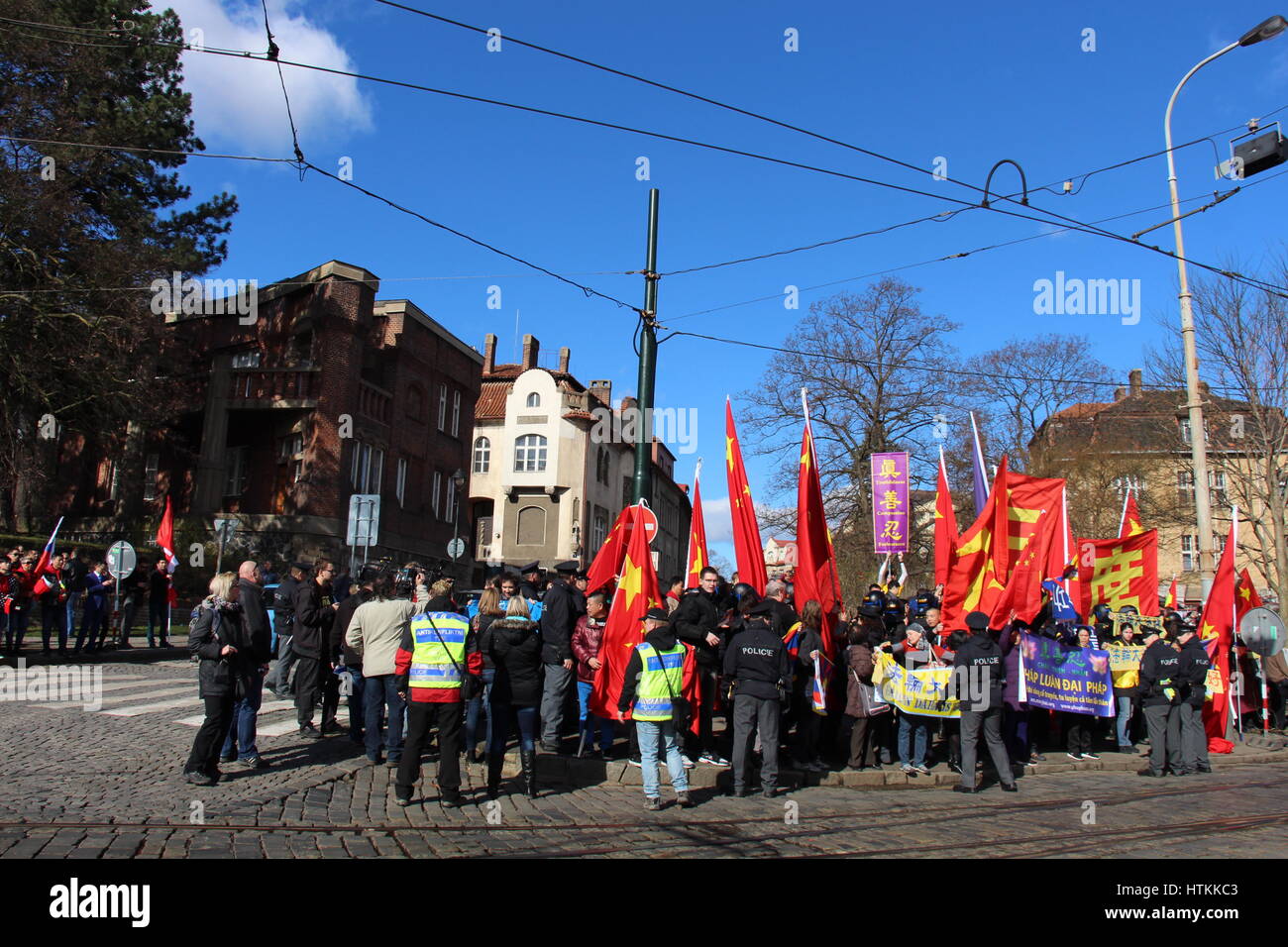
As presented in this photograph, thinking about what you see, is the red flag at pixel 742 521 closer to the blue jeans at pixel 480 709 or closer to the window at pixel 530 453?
the blue jeans at pixel 480 709

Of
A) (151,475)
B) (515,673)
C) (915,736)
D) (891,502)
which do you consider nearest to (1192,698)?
(915,736)

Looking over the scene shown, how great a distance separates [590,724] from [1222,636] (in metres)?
9.77

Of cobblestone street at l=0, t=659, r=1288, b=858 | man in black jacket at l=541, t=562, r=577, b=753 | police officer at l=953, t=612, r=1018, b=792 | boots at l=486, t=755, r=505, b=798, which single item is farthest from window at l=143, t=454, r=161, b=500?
police officer at l=953, t=612, r=1018, b=792

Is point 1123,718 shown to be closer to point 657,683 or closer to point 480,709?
point 657,683

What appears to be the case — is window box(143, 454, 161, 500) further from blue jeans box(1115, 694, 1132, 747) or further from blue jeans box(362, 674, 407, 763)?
blue jeans box(1115, 694, 1132, 747)

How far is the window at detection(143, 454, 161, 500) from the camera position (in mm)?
36000

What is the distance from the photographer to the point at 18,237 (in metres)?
22.6

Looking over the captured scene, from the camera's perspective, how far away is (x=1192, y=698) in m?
11.3

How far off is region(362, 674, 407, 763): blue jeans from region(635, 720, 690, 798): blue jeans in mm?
2399

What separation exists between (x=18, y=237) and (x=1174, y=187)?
84.2 feet

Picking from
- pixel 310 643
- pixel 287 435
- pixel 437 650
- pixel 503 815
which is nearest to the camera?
pixel 503 815

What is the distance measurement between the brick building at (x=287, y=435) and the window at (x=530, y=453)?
13629 millimetres

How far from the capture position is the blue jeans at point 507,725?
26.1 feet
